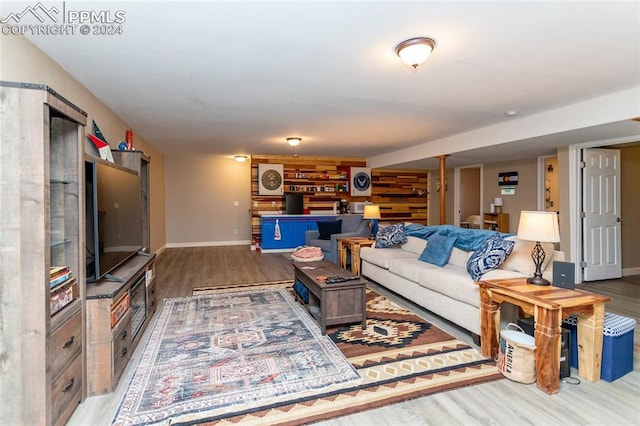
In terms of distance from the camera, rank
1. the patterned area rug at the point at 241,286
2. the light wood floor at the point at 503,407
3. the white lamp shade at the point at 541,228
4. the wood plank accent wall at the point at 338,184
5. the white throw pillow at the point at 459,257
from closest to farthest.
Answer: the light wood floor at the point at 503,407 → the white lamp shade at the point at 541,228 → the white throw pillow at the point at 459,257 → the patterned area rug at the point at 241,286 → the wood plank accent wall at the point at 338,184

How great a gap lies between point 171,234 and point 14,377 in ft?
25.4

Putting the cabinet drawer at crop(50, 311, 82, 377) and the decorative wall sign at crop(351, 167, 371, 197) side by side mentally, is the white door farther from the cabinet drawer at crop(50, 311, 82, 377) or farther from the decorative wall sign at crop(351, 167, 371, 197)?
the cabinet drawer at crop(50, 311, 82, 377)

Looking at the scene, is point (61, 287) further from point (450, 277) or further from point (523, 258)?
point (523, 258)

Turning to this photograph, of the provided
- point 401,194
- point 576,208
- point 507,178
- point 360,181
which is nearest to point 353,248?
point 576,208

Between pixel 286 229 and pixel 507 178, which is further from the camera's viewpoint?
pixel 286 229

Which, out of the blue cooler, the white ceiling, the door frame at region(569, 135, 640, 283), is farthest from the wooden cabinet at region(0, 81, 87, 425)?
the door frame at region(569, 135, 640, 283)

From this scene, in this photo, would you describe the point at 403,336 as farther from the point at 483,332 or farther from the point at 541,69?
the point at 541,69

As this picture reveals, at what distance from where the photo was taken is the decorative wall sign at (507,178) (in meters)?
7.47

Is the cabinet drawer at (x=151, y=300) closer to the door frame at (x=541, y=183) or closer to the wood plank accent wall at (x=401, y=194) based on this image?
the wood plank accent wall at (x=401, y=194)

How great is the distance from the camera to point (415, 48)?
2.41 m

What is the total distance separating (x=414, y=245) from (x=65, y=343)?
13.2 ft

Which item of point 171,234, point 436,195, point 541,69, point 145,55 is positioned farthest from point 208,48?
point 436,195

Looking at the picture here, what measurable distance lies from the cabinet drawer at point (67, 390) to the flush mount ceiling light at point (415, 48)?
9.80 feet

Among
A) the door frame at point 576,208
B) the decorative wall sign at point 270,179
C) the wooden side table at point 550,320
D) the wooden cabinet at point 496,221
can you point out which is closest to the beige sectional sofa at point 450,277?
the wooden side table at point 550,320
